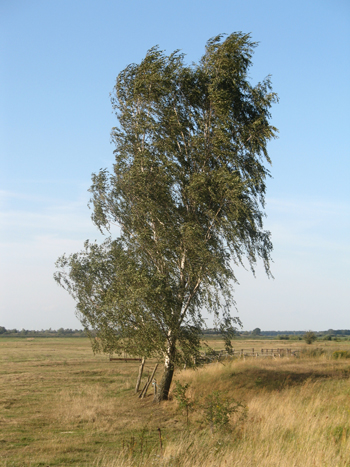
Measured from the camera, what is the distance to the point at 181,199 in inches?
794

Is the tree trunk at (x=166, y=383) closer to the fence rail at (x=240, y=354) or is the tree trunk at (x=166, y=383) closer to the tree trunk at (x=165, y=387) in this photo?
the tree trunk at (x=165, y=387)

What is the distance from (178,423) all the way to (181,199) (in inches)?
386

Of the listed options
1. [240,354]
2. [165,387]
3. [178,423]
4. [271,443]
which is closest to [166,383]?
[165,387]

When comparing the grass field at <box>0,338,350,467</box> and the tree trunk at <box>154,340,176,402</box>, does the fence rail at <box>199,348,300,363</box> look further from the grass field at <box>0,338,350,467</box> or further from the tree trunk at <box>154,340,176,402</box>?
the tree trunk at <box>154,340,176,402</box>

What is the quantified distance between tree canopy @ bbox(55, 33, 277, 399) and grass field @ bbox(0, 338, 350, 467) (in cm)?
286

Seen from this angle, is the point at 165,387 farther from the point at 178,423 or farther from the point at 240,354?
the point at 240,354

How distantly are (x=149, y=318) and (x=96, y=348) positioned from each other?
14.5 ft

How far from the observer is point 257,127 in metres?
19.3

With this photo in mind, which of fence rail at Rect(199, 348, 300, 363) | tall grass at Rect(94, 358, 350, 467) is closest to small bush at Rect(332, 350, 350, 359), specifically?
fence rail at Rect(199, 348, 300, 363)

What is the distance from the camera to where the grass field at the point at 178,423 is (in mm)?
7305

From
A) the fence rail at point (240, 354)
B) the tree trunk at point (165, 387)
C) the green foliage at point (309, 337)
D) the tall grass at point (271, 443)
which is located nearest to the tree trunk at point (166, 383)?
the tree trunk at point (165, 387)

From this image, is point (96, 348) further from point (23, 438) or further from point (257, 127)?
point (257, 127)

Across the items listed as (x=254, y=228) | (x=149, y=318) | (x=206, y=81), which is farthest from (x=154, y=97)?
(x=149, y=318)

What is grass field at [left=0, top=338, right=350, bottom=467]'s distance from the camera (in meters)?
7.30
